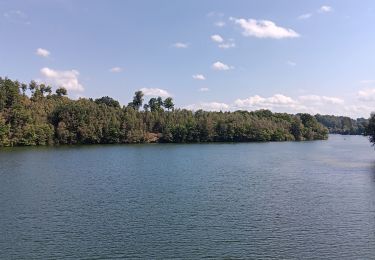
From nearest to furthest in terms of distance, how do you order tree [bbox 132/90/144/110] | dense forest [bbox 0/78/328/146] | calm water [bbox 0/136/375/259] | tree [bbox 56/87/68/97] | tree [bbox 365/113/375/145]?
calm water [bbox 0/136/375/259] < tree [bbox 365/113/375/145] < dense forest [bbox 0/78/328/146] < tree [bbox 56/87/68/97] < tree [bbox 132/90/144/110]

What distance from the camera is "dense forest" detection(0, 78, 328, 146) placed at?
425ft

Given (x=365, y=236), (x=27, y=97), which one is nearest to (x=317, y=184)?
(x=365, y=236)

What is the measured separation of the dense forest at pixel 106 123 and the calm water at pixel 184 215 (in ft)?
237

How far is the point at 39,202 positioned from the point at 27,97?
120796mm

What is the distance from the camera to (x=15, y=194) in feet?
144

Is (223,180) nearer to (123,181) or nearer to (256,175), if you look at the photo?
(256,175)

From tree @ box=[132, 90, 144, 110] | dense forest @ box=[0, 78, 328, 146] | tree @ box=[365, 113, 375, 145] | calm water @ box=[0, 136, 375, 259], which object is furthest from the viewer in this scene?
tree @ box=[132, 90, 144, 110]

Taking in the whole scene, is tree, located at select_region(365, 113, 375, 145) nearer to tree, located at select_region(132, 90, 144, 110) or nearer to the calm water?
the calm water

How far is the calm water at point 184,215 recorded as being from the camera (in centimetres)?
2695

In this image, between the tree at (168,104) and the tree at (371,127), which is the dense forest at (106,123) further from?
the tree at (371,127)

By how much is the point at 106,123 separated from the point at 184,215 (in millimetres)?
117134

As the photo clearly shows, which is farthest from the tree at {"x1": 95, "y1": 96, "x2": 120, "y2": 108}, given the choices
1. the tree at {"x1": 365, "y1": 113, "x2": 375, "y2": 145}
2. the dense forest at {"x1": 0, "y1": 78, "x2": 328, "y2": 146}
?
the tree at {"x1": 365, "y1": 113, "x2": 375, "y2": 145}

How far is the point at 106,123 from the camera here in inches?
5837

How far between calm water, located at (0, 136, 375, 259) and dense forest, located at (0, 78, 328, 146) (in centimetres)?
7235
